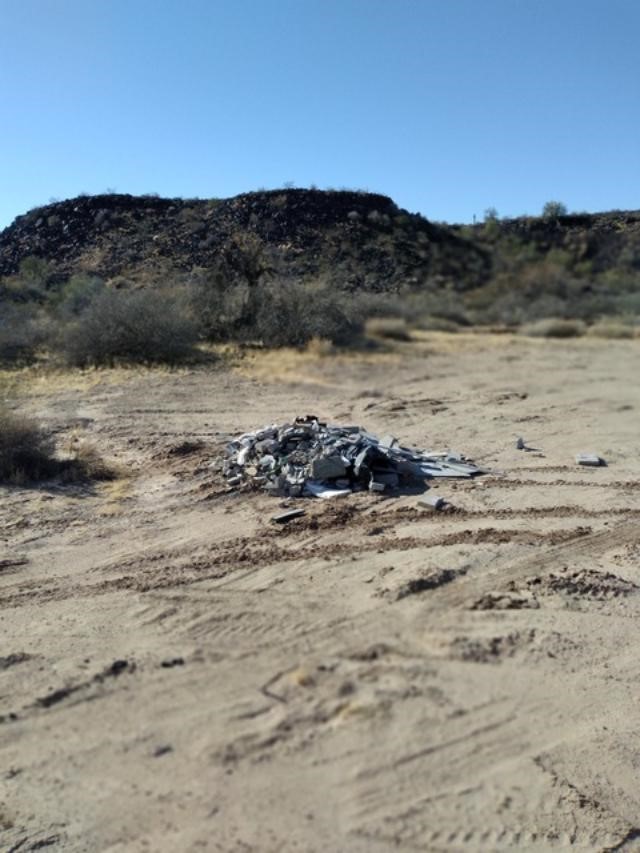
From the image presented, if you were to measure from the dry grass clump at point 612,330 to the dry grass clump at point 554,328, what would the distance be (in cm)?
48

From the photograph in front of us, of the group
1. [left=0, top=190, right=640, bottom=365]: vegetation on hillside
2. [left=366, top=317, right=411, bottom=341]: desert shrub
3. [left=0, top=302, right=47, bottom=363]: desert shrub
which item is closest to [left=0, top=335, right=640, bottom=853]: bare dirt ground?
[left=0, top=190, right=640, bottom=365]: vegetation on hillside

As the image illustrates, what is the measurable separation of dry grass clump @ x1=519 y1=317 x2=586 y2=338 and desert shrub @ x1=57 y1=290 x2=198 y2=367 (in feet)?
36.3

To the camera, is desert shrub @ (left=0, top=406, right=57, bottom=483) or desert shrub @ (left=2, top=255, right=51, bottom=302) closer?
desert shrub @ (left=0, top=406, right=57, bottom=483)

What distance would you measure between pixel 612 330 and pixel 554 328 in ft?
6.87

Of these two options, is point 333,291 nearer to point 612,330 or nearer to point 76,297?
point 76,297

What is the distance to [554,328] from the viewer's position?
25.8 metres

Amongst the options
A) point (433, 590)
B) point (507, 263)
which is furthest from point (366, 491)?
point (507, 263)

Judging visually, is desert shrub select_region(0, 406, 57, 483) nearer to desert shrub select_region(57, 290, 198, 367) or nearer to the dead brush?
the dead brush

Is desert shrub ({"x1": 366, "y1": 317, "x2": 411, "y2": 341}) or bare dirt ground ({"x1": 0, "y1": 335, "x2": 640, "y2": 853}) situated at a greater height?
desert shrub ({"x1": 366, "y1": 317, "x2": 411, "y2": 341})

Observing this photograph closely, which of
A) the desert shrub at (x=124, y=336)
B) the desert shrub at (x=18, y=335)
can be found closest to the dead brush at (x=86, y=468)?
the desert shrub at (x=124, y=336)

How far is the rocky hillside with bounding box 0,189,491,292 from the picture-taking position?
1513 inches

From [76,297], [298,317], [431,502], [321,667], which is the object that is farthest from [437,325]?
[321,667]

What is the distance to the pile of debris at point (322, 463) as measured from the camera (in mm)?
8727

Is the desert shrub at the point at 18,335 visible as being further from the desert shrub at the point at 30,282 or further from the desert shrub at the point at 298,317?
the desert shrub at the point at 30,282
